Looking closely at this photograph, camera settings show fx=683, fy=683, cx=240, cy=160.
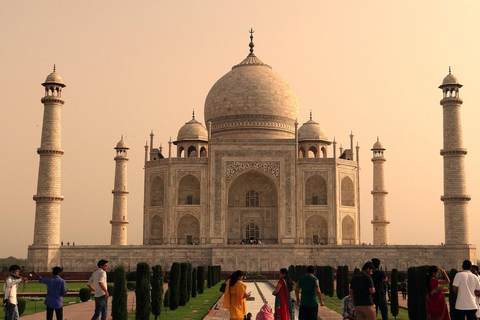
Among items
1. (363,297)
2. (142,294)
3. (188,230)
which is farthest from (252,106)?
(363,297)

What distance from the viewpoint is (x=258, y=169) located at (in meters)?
33.6

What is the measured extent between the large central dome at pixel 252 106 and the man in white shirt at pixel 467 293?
27851 mm

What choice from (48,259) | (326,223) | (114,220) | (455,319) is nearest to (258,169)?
(326,223)

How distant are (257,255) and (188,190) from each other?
22.6 feet

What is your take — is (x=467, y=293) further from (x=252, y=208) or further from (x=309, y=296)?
(x=252, y=208)

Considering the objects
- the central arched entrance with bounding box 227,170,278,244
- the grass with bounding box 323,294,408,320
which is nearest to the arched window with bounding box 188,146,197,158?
the central arched entrance with bounding box 227,170,278,244

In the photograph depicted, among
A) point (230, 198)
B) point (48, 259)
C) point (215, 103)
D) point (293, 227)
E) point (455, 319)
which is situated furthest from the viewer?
point (215, 103)

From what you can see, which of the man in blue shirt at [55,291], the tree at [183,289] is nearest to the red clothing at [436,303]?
the man in blue shirt at [55,291]

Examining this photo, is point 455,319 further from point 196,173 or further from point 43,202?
point 196,173

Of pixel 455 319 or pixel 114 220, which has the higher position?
pixel 114 220

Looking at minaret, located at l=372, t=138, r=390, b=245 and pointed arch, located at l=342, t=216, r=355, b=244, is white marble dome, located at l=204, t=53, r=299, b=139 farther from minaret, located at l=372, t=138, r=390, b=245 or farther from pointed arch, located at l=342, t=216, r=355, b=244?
pointed arch, located at l=342, t=216, r=355, b=244

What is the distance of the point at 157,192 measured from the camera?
35.1 metres

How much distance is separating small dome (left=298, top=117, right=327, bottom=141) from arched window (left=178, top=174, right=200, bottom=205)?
638 cm

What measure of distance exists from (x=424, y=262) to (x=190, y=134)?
1406cm
